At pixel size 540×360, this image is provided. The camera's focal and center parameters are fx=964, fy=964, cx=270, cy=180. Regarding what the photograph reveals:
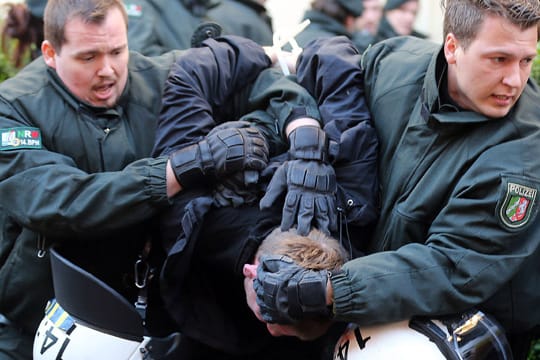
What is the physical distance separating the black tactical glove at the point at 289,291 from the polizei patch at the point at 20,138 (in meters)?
1.05

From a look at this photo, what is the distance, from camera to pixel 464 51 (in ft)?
11.0

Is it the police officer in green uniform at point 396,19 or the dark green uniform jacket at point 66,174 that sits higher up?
the dark green uniform jacket at point 66,174

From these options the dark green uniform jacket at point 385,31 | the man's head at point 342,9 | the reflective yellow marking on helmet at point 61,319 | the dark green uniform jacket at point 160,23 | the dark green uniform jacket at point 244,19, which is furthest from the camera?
the dark green uniform jacket at point 385,31

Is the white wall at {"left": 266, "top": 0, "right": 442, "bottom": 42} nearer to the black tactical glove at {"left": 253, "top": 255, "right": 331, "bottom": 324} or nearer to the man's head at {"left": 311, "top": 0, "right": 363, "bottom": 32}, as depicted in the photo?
the man's head at {"left": 311, "top": 0, "right": 363, "bottom": 32}

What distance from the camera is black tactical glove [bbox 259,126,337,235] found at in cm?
340

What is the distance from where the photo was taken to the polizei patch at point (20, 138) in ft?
11.9

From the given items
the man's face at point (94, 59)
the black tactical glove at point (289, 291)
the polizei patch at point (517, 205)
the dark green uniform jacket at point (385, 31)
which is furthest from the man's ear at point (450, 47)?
the dark green uniform jacket at point (385, 31)

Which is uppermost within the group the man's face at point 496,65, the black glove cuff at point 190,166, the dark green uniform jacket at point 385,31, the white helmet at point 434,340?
the man's face at point 496,65

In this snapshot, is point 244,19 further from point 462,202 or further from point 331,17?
point 462,202

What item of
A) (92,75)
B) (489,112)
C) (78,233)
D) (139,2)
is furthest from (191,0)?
(489,112)

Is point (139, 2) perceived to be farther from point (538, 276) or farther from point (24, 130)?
point (538, 276)

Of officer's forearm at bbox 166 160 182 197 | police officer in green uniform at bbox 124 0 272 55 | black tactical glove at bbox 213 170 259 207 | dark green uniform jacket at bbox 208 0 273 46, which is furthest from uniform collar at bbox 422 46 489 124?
dark green uniform jacket at bbox 208 0 273 46

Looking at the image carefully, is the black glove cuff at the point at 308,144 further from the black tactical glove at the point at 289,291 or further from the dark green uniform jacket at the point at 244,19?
the dark green uniform jacket at the point at 244,19

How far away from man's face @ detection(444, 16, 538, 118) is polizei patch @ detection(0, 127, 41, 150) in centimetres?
161
